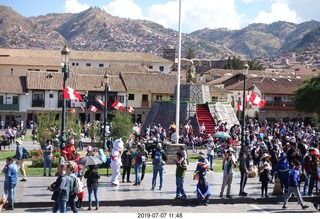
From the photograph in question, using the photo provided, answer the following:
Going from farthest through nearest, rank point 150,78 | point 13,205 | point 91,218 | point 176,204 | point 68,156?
point 150,78
point 68,156
point 176,204
point 13,205
point 91,218

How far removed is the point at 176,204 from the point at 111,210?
6.04 feet

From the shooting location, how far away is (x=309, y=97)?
178ft

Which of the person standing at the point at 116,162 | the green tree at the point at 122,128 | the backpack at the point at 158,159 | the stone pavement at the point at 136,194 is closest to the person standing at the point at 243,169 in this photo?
the stone pavement at the point at 136,194

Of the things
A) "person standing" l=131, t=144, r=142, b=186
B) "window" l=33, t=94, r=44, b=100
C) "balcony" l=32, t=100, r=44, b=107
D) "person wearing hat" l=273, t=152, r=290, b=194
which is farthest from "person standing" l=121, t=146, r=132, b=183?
"window" l=33, t=94, r=44, b=100

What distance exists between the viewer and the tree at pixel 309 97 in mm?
53781

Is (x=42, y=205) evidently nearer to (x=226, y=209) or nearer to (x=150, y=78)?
(x=226, y=209)

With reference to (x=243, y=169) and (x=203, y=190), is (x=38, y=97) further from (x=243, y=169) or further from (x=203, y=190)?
(x=203, y=190)

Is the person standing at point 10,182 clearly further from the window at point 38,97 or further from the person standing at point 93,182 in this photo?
the window at point 38,97

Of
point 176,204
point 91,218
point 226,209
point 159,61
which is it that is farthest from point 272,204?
point 159,61

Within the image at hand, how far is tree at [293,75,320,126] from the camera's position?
53.8 metres

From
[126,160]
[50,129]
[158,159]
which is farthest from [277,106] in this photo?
[158,159]

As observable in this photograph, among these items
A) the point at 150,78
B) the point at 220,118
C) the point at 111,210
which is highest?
the point at 150,78

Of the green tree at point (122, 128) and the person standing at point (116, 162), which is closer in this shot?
the person standing at point (116, 162)

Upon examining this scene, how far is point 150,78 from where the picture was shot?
6200cm
